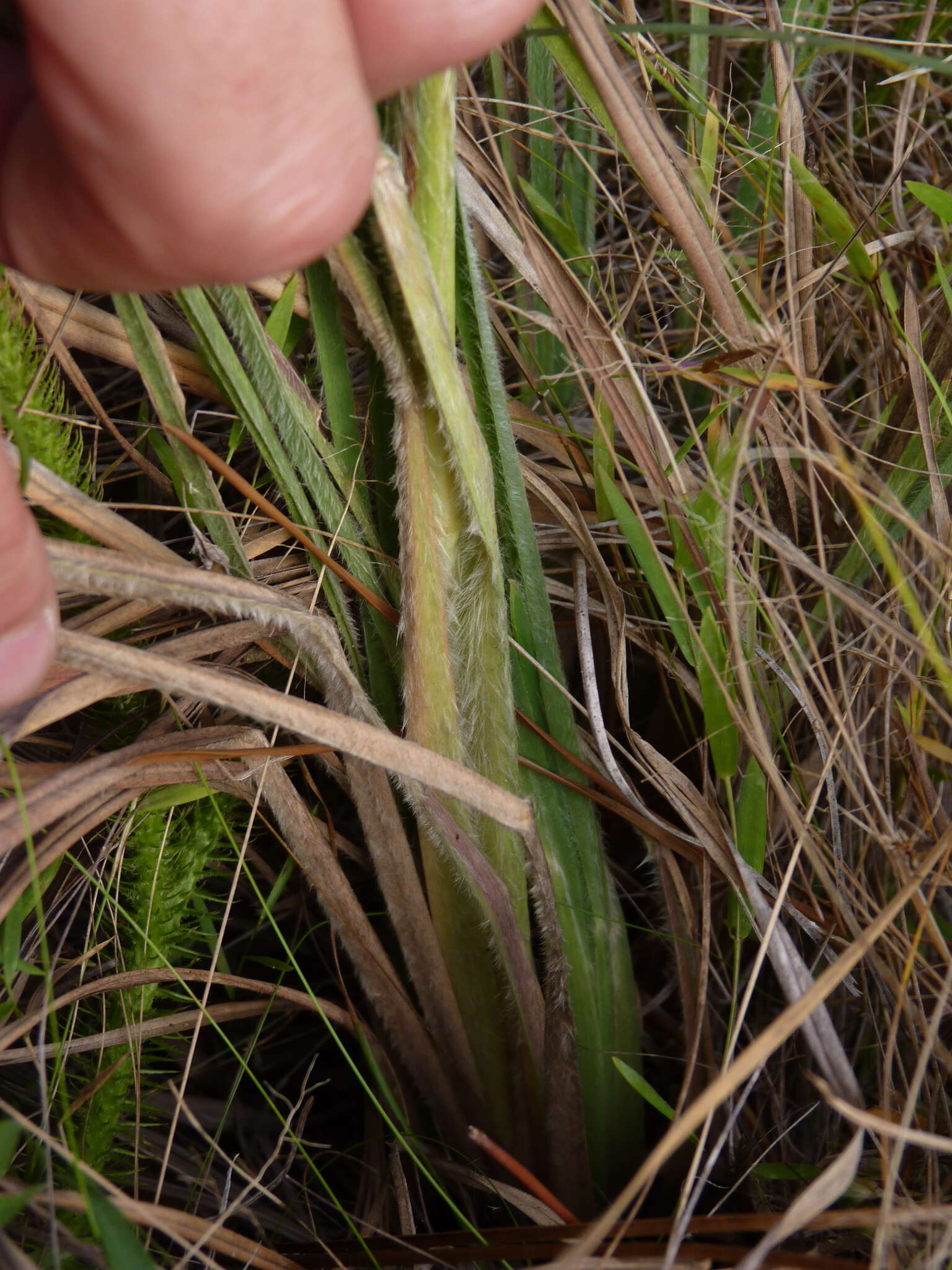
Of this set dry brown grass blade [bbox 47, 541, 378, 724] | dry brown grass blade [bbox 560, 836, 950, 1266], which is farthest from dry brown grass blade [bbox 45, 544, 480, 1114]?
dry brown grass blade [bbox 560, 836, 950, 1266]

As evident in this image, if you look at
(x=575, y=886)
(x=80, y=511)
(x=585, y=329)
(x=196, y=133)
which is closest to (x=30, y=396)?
(x=80, y=511)

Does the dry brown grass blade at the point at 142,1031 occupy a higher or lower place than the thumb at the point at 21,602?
lower

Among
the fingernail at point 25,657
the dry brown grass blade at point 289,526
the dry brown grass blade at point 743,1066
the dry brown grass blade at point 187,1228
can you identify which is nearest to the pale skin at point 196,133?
the fingernail at point 25,657

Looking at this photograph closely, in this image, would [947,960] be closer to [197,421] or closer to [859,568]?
[859,568]

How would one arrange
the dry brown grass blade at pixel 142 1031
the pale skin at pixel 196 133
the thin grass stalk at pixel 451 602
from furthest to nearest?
the dry brown grass blade at pixel 142 1031 → the thin grass stalk at pixel 451 602 → the pale skin at pixel 196 133

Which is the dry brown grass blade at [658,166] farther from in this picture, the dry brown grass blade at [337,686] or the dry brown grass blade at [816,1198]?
the dry brown grass blade at [816,1198]

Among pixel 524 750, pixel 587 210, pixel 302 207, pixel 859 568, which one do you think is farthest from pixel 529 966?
pixel 587 210

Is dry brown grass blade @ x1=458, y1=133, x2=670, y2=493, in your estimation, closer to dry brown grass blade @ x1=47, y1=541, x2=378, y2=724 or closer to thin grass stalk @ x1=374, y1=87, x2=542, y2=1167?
thin grass stalk @ x1=374, y1=87, x2=542, y2=1167
